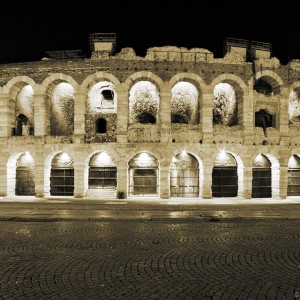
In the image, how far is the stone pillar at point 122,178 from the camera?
70.9 ft

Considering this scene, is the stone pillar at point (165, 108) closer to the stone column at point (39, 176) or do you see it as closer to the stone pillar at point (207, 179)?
the stone pillar at point (207, 179)

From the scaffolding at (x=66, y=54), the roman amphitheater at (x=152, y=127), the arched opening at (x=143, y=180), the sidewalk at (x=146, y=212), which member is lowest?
the sidewalk at (x=146, y=212)

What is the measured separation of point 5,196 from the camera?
74.9ft

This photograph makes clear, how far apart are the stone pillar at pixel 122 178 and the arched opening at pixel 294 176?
493 inches

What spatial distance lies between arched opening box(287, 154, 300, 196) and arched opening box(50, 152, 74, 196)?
16452 mm

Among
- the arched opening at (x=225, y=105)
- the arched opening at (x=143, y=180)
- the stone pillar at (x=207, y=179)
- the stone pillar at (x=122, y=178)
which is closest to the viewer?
the stone pillar at (x=122, y=178)

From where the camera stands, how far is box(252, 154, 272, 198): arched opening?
23469 mm

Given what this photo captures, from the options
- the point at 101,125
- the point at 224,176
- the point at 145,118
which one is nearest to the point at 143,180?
the point at 145,118

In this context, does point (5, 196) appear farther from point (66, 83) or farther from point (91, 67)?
point (91, 67)

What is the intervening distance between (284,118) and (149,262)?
18802mm

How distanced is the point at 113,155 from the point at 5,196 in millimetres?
8583

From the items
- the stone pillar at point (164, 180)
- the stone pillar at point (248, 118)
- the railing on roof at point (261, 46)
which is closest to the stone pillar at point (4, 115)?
the stone pillar at point (164, 180)

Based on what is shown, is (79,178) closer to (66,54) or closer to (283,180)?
(66,54)

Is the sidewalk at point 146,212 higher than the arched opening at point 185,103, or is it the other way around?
the arched opening at point 185,103
